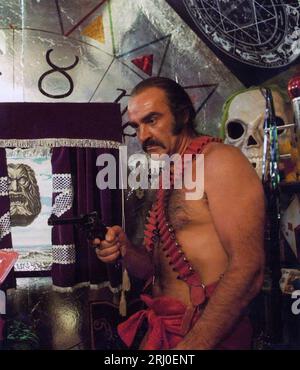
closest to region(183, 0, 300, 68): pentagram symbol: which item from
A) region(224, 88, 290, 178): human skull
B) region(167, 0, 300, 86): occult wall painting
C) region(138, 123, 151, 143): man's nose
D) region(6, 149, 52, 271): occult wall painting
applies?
region(167, 0, 300, 86): occult wall painting

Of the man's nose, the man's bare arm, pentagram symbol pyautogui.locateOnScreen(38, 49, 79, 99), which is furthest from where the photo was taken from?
pentagram symbol pyautogui.locateOnScreen(38, 49, 79, 99)

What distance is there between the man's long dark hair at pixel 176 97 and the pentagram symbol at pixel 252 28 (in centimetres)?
26

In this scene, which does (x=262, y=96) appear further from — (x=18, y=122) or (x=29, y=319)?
(x=29, y=319)

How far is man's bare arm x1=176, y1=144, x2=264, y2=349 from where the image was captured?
111cm

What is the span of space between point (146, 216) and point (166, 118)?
363 mm

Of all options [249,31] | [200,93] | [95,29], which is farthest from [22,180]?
[249,31]

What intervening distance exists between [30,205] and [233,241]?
2.40ft

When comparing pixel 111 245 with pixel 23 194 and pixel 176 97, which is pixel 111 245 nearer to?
pixel 23 194

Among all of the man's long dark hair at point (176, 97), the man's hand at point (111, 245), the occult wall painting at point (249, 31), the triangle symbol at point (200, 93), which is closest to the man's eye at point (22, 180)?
the man's hand at point (111, 245)

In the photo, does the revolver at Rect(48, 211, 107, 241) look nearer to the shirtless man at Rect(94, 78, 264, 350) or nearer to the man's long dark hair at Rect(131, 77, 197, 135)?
the shirtless man at Rect(94, 78, 264, 350)

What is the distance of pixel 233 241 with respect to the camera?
112cm

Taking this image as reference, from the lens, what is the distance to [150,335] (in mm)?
1258

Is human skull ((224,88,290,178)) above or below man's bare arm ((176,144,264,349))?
above

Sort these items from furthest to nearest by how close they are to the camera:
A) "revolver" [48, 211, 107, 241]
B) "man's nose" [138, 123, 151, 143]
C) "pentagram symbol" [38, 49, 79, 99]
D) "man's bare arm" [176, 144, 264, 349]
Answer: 1. "pentagram symbol" [38, 49, 79, 99]
2. "man's nose" [138, 123, 151, 143]
3. "revolver" [48, 211, 107, 241]
4. "man's bare arm" [176, 144, 264, 349]
